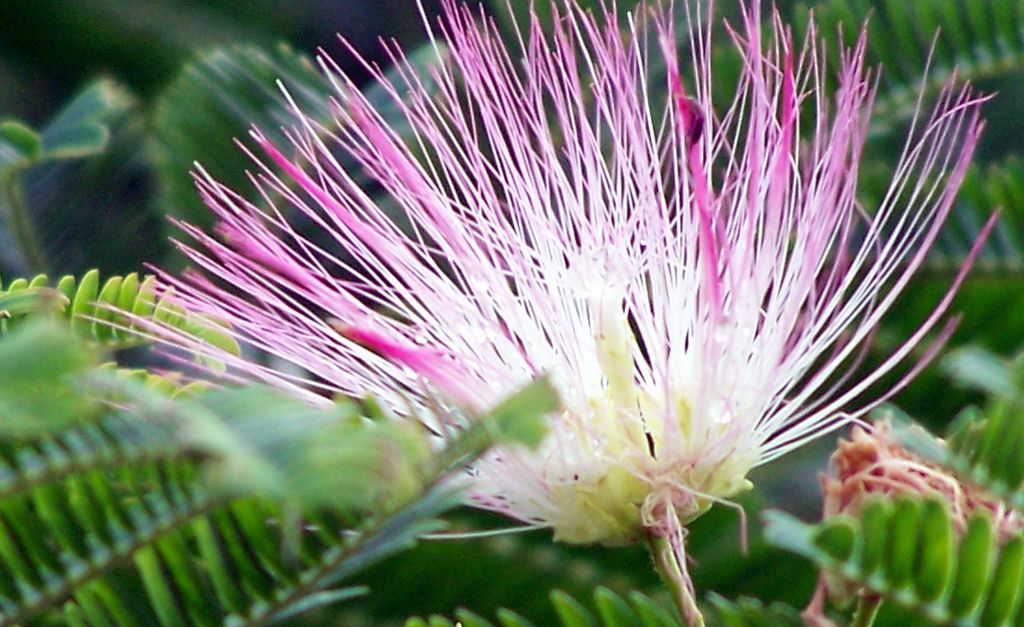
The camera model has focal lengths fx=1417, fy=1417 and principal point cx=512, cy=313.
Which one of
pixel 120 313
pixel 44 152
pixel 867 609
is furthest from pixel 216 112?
pixel 867 609

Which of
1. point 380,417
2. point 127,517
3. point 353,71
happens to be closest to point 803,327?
point 380,417

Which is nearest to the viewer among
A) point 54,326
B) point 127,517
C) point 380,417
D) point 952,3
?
point 54,326

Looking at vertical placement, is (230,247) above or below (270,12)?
below

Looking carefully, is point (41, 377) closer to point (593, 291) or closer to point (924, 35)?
point (593, 291)

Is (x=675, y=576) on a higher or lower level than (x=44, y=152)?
lower

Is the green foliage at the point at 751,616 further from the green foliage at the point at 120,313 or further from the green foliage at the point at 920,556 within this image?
the green foliage at the point at 120,313

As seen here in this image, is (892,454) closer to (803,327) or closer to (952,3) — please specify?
(803,327)
